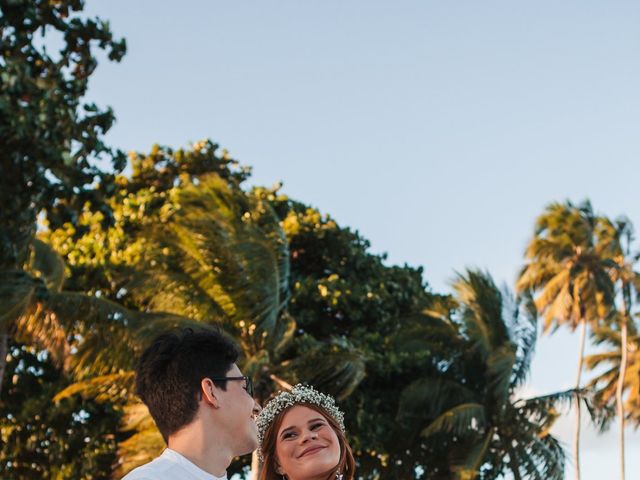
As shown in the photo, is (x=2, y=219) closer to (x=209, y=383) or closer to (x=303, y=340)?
(x=209, y=383)

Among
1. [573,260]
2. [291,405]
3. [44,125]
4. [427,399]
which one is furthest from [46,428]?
[573,260]

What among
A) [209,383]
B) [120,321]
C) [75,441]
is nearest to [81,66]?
[120,321]

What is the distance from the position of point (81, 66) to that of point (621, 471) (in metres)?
37.5

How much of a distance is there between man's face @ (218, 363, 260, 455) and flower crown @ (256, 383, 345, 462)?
2262mm

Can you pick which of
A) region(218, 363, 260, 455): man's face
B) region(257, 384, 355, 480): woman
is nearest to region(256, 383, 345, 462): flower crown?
region(257, 384, 355, 480): woman

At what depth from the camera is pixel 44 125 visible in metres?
10.7

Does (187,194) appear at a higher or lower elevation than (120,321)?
higher

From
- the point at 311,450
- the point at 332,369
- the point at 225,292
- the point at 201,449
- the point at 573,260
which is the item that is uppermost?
the point at 573,260

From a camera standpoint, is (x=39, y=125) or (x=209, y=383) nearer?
(x=209, y=383)

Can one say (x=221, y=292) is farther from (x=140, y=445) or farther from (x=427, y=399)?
(x=427, y=399)

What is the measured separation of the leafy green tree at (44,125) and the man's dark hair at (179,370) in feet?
24.5

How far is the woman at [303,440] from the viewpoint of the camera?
17.9ft

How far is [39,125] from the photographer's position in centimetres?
1068

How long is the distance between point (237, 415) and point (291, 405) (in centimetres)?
245
